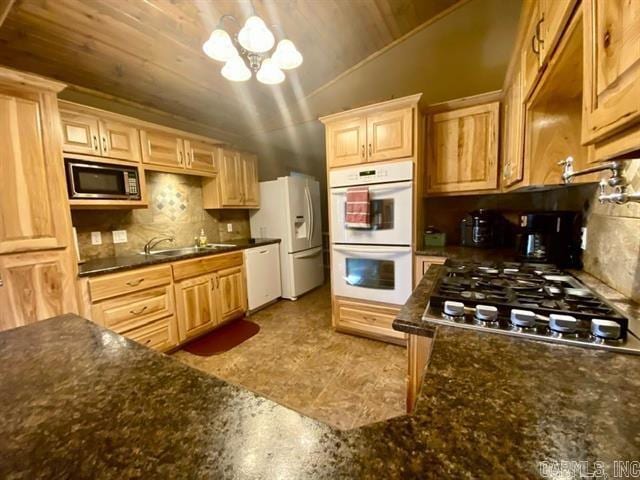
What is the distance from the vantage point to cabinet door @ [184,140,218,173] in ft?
9.36

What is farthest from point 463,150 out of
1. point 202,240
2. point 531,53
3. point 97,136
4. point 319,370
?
point 97,136

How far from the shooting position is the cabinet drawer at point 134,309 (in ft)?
6.42

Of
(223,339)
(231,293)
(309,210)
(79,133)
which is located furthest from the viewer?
(309,210)

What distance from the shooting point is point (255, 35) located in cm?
148

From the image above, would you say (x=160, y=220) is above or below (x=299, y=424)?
above

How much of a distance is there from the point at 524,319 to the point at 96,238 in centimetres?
309

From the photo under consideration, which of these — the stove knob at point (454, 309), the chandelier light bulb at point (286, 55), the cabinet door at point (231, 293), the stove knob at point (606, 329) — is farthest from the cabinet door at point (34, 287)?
the stove knob at point (606, 329)

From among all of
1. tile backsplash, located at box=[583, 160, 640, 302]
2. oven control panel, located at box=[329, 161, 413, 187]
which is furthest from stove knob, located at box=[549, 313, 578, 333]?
oven control panel, located at box=[329, 161, 413, 187]

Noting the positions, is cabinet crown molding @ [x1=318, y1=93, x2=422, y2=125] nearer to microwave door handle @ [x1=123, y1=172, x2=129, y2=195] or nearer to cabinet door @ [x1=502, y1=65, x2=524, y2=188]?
cabinet door @ [x1=502, y1=65, x2=524, y2=188]

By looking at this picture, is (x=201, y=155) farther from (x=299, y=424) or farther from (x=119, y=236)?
(x=299, y=424)

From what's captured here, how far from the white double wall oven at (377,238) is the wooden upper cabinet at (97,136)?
179cm

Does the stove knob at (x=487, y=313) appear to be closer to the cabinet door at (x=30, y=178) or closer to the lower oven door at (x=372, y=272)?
the lower oven door at (x=372, y=272)

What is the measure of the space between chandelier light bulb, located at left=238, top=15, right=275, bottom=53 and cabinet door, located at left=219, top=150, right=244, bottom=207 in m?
1.86

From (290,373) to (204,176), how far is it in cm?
240
